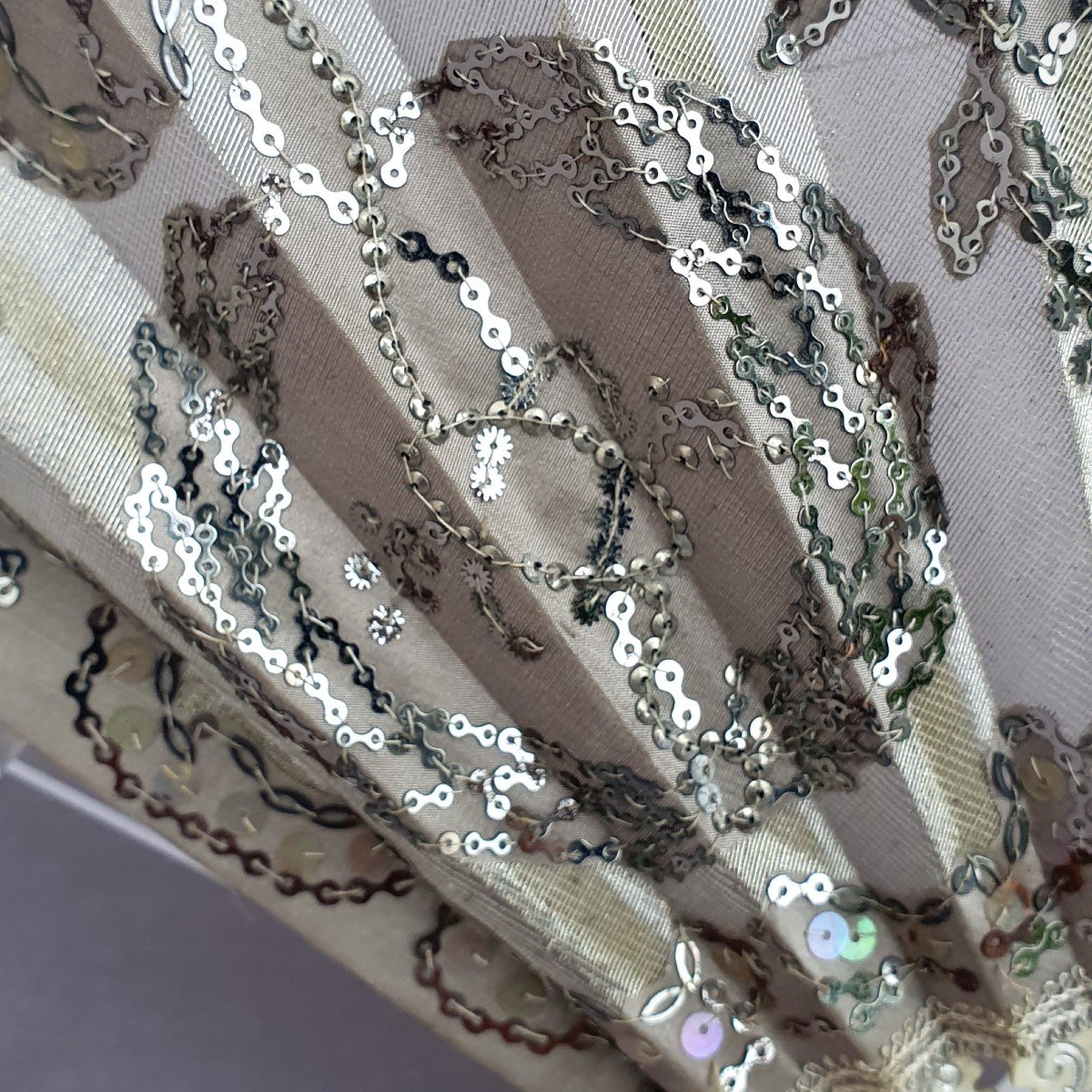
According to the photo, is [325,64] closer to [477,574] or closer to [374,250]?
[374,250]

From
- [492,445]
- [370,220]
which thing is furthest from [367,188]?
[492,445]

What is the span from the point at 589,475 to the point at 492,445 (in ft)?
0.16

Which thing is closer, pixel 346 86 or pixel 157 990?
pixel 346 86

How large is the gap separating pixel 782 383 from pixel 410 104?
8.2 inches

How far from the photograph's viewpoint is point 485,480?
1.57ft

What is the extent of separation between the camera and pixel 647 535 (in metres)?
0.49

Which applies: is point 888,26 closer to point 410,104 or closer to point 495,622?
point 410,104

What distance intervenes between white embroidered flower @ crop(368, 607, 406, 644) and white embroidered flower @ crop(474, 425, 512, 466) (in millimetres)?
87

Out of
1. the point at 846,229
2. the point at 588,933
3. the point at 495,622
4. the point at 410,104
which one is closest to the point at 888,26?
the point at 846,229

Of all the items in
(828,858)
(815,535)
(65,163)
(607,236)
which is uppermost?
(65,163)

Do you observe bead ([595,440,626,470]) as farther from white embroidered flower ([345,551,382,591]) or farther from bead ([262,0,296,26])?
bead ([262,0,296,26])

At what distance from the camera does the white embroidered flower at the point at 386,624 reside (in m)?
0.49

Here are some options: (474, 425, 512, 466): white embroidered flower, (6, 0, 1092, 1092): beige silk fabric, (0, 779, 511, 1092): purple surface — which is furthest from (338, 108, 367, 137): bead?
(0, 779, 511, 1092): purple surface

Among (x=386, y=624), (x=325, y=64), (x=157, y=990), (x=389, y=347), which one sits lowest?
(x=157, y=990)
